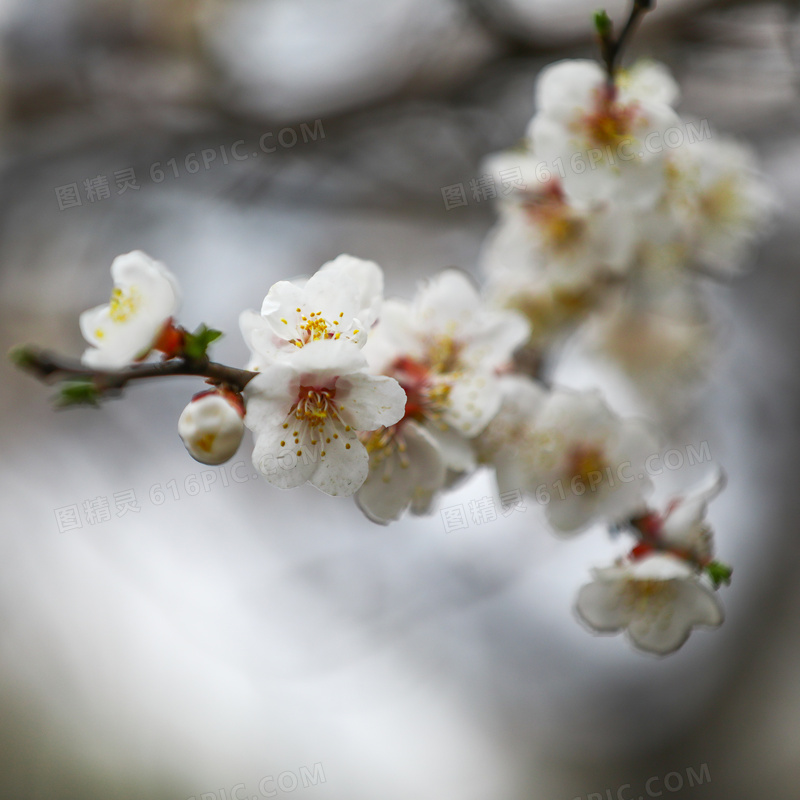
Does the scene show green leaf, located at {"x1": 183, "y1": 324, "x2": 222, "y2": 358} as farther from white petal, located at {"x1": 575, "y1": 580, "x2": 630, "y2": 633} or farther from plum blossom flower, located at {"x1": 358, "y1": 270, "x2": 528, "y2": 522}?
white petal, located at {"x1": 575, "y1": 580, "x2": 630, "y2": 633}

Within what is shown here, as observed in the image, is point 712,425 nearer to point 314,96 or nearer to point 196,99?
point 314,96

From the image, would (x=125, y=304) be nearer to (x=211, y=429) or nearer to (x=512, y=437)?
(x=211, y=429)

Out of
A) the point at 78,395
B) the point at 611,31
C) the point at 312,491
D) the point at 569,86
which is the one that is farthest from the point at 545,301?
the point at 312,491

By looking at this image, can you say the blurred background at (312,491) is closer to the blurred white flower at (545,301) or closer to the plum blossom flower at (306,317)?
the blurred white flower at (545,301)

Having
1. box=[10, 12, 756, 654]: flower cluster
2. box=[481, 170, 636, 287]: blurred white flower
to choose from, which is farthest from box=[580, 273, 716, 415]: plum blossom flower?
box=[481, 170, 636, 287]: blurred white flower

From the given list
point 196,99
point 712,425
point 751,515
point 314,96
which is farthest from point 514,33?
point 751,515
